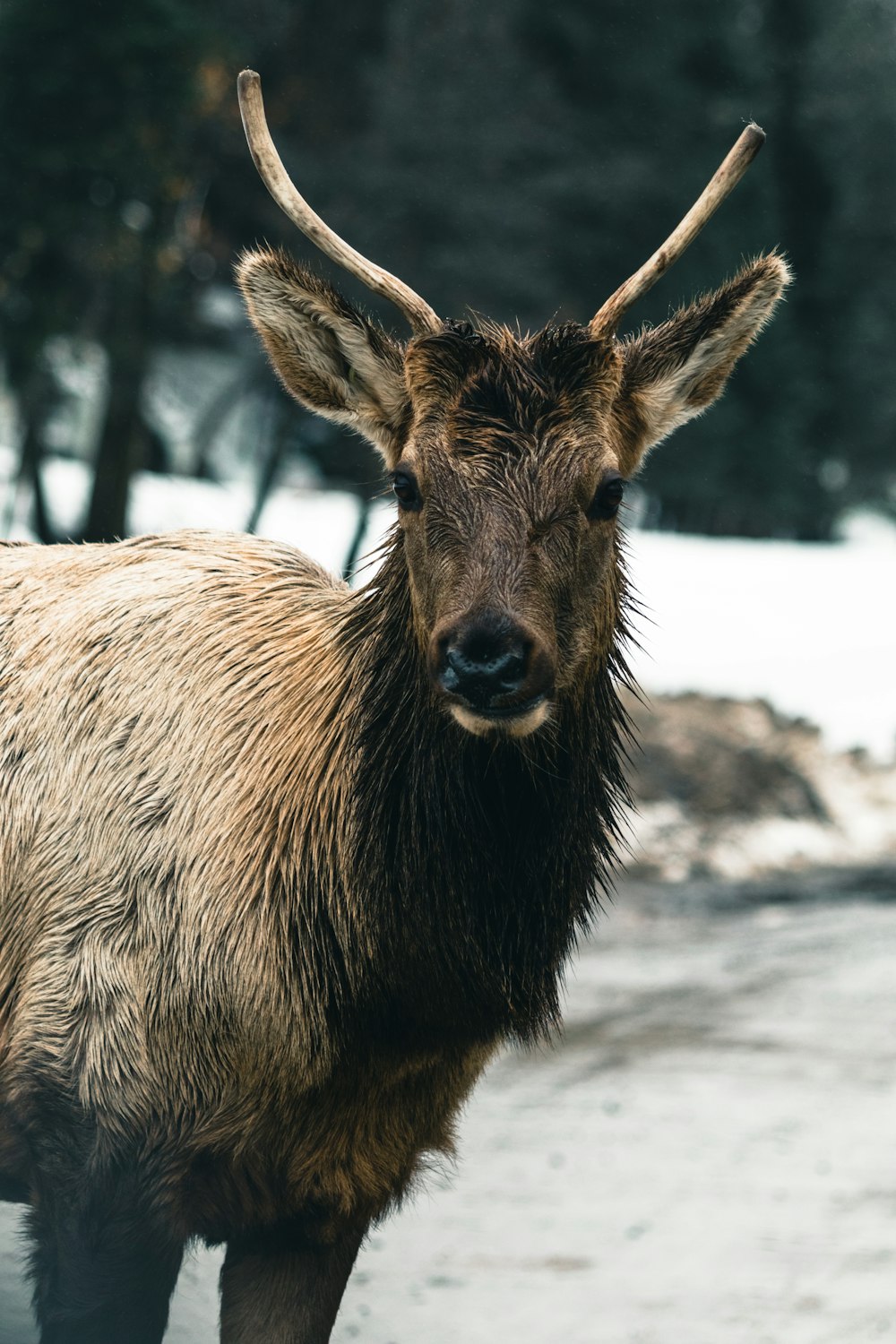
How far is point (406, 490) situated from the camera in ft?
12.5

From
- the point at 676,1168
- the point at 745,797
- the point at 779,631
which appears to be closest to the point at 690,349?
the point at 676,1168

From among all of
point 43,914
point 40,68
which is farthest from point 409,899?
point 40,68

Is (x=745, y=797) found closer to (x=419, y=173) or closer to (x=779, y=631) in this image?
(x=779, y=631)

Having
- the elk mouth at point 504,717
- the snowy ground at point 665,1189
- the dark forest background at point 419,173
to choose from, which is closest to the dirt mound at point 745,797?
the snowy ground at point 665,1189

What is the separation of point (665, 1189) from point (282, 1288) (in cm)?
295

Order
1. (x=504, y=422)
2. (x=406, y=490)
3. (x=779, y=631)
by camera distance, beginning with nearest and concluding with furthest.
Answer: (x=504, y=422) < (x=406, y=490) < (x=779, y=631)

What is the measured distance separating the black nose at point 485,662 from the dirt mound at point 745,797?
8612mm

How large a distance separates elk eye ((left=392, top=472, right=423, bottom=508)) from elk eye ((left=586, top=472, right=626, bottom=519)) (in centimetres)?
37

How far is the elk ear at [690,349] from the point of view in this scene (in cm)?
415

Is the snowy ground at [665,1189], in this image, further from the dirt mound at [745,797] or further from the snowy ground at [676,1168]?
the dirt mound at [745,797]

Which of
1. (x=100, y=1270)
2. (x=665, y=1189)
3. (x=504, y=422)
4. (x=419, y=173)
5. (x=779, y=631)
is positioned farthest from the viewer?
(x=779, y=631)

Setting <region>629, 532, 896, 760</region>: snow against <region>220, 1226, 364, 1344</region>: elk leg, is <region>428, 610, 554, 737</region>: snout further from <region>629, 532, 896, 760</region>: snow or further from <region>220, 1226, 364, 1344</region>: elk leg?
<region>629, 532, 896, 760</region>: snow

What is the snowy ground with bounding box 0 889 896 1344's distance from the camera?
5730 millimetres

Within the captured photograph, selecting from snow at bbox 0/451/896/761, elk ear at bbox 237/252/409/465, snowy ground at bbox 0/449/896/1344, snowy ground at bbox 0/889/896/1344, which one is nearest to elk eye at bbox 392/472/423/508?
elk ear at bbox 237/252/409/465
